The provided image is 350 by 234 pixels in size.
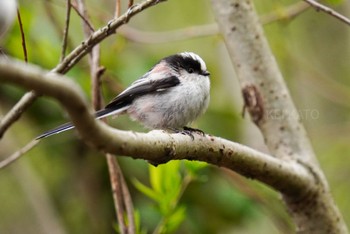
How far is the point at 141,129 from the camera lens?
3.89 m

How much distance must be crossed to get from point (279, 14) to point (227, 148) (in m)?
1.50

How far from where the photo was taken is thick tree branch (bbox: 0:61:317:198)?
45.9 inches

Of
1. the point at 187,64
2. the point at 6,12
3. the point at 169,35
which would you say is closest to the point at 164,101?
the point at 187,64

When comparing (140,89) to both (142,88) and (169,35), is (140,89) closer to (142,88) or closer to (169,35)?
(142,88)

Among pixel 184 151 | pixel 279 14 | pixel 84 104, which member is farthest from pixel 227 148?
pixel 279 14

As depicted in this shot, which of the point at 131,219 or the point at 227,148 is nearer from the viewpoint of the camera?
the point at 227,148

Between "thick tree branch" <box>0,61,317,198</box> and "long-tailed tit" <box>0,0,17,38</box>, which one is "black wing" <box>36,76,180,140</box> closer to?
"thick tree branch" <box>0,61,317,198</box>

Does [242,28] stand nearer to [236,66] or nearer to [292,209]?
[236,66]

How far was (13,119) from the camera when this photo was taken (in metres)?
1.66

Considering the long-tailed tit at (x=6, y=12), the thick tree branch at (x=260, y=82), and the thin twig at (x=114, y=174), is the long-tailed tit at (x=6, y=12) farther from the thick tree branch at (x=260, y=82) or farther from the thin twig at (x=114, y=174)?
the thick tree branch at (x=260, y=82)

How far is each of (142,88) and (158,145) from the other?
1.15m

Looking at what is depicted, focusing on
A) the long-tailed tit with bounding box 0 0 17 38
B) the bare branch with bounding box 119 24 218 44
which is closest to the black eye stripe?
the bare branch with bounding box 119 24 218 44

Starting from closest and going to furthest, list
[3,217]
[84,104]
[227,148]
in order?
[84,104] → [227,148] → [3,217]

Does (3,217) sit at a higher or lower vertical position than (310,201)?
higher
